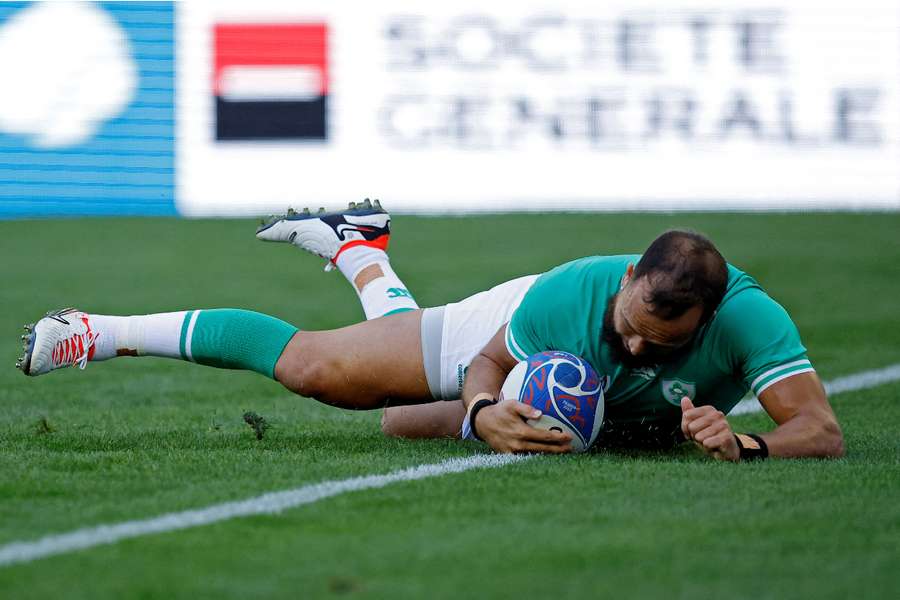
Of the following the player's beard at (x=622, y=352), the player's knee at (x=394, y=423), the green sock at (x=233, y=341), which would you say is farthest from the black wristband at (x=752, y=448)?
the green sock at (x=233, y=341)

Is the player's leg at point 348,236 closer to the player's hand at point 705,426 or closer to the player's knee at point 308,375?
the player's knee at point 308,375

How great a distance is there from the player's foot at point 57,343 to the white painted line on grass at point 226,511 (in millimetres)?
1432

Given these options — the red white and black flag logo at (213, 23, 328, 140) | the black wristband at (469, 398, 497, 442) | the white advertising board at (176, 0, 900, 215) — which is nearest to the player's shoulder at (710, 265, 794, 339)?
the black wristband at (469, 398, 497, 442)

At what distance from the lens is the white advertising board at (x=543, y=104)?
557 inches

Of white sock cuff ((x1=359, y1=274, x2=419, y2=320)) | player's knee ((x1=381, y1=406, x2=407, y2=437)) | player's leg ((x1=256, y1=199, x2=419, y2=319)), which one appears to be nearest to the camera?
player's knee ((x1=381, y1=406, x2=407, y2=437))

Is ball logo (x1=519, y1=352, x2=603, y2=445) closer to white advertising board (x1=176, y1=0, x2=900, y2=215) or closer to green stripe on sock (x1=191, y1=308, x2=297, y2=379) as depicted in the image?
green stripe on sock (x1=191, y1=308, x2=297, y2=379)

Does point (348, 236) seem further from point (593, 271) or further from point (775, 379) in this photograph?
point (775, 379)

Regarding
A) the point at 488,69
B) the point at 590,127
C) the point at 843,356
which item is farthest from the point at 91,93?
the point at 843,356

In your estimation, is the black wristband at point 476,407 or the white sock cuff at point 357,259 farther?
the white sock cuff at point 357,259

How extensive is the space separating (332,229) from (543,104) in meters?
8.47

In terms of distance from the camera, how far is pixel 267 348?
524 centimetres

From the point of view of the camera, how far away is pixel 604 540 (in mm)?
3451

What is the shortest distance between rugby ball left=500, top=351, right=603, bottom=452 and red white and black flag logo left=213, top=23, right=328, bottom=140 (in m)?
9.99

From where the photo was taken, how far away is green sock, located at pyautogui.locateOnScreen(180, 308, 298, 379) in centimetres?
523
